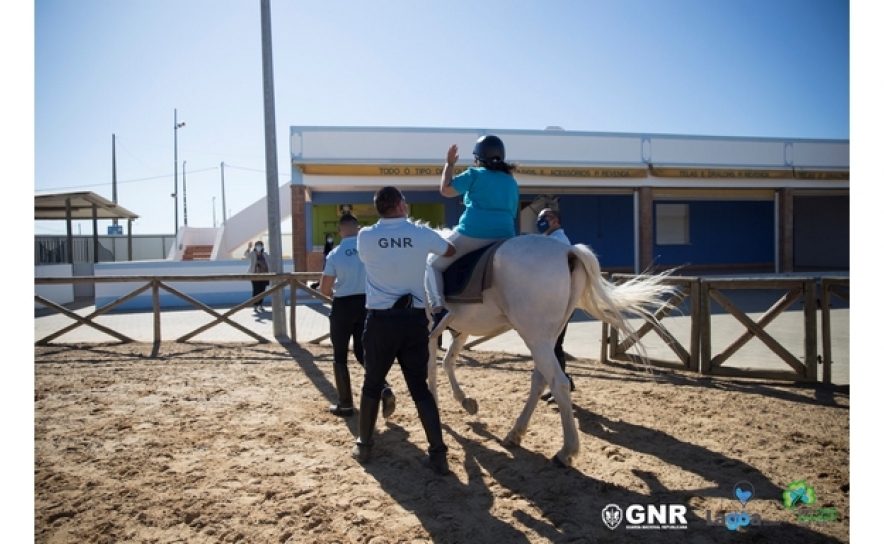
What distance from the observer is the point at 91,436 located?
14.9 feet

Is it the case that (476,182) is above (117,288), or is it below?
above

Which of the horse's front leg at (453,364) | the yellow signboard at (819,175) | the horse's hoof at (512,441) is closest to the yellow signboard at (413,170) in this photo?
the yellow signboard at (819,175)

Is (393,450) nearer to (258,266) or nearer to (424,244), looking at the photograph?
(424,244)

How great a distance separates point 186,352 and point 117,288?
871cm

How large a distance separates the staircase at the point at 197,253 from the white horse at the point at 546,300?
21.9m

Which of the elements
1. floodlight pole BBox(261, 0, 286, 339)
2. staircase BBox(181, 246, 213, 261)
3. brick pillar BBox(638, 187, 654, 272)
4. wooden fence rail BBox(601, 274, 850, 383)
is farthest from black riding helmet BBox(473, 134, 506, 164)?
staircase BBox(181, 246, 213, 261)

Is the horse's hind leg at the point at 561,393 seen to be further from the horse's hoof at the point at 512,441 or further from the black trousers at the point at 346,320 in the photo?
the black trousers at the point at 346,320

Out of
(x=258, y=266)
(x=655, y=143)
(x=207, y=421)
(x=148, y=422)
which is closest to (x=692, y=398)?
(x=207, y=421)

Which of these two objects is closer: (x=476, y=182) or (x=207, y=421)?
(x=476, y=182)

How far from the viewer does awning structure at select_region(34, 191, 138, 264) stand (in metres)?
16.7

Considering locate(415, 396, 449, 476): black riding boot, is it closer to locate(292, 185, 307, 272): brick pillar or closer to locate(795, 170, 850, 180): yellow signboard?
locate(292, 185, 307, 272): brick pillar

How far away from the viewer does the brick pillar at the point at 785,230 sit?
1902 centimetres

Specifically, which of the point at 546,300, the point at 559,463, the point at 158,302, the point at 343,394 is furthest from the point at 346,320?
the point at 158,302

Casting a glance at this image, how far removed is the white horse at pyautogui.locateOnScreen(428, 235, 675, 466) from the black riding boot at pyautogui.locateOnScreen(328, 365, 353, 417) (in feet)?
4.94
